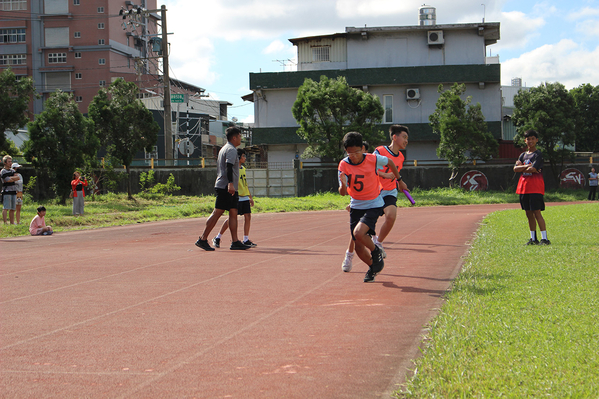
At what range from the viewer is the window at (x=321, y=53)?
43850 mm

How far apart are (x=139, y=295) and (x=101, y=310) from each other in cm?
73

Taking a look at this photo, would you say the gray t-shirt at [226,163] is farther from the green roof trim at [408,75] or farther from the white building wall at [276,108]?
the white building wall at [276,108]

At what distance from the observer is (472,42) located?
1679 inches

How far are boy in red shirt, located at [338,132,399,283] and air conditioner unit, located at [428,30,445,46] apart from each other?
3818 cm

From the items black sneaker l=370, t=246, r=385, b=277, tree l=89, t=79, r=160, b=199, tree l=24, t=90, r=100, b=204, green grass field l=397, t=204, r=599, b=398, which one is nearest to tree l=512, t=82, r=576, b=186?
tree l=89, t=79, r=160, b=199

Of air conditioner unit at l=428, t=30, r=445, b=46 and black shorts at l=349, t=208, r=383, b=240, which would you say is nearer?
black shorts at l=349, t=208, r=383, b=240

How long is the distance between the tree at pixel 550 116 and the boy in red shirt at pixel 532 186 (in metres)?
Result: 23.4

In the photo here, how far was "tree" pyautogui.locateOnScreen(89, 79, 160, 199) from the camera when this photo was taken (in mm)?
27828

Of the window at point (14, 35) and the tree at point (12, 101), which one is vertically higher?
the window at point (14, 35)

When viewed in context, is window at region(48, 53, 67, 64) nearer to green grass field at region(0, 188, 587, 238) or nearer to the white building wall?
the white building wall

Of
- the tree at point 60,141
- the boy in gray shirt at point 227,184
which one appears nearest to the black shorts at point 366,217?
the boy in gray shirt at point 227,184

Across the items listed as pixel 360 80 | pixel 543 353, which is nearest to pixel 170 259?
pixel 543 353

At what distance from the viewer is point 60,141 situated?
77.6ft

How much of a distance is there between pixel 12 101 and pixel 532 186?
20.7 m
